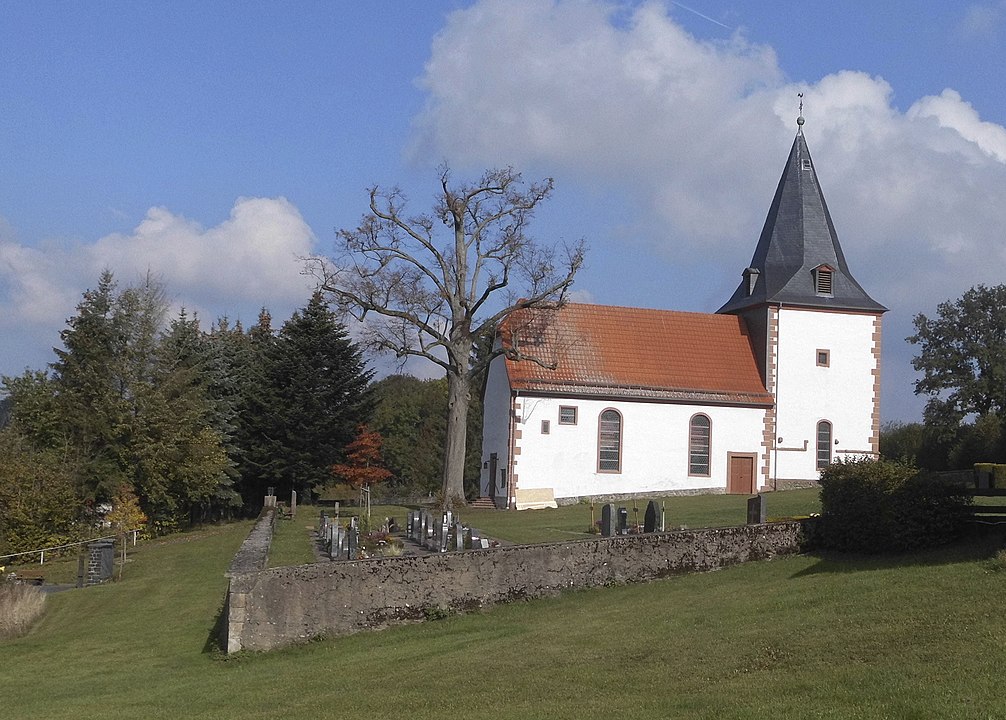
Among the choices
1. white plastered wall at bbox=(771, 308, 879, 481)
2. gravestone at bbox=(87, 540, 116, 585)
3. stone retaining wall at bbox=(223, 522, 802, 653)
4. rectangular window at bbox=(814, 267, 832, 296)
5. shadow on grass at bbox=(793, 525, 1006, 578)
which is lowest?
gravestone at bbox=(87, 540, 116, 585)

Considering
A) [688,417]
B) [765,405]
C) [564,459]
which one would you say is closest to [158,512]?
[564,459]

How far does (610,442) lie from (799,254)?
11.4 meters

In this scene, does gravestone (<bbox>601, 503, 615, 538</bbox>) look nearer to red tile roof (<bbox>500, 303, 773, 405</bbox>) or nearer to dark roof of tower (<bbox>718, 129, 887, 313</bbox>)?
red tile roof (<bbox>500, 303, 773, 405</bbox>)

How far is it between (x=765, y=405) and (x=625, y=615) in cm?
3039

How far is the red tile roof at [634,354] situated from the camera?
42.4 meters

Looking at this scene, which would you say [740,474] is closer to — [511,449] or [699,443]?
[699,443]

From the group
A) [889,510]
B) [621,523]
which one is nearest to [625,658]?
[889,510]

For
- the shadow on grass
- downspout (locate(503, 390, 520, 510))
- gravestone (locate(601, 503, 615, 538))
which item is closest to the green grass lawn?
the shadow on grass

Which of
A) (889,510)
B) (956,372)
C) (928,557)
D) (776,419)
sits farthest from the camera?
(956,372)

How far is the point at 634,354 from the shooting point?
1741 inches

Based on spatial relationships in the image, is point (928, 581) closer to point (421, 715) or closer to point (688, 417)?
point (421, 715)

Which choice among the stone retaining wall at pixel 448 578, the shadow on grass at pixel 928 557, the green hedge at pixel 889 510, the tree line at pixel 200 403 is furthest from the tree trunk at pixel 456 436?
the shadow on grass at pixel 928 557

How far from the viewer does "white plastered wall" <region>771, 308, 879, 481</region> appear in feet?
146

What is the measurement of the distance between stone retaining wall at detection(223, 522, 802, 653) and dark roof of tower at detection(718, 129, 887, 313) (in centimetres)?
2698
